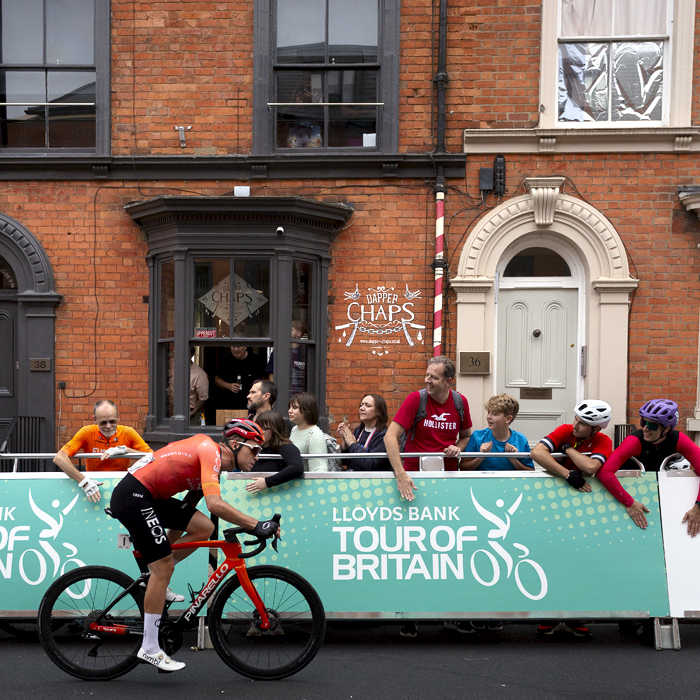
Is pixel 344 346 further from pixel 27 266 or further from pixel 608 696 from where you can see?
pixel 608 696

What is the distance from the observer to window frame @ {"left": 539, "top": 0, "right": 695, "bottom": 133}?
27.2 ft

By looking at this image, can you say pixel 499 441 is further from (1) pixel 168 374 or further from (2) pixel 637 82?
(2) pixel 637 82

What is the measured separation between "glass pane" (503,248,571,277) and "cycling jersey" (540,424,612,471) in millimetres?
3994

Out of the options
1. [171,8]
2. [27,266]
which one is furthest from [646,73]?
[27,266]

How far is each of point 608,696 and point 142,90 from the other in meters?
8.00

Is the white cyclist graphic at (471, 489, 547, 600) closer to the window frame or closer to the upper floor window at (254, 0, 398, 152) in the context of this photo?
the upper floor window at (254, 0, 398, 152)

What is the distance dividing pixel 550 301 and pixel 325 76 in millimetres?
3928

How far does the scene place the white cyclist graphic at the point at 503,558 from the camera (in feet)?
16.2

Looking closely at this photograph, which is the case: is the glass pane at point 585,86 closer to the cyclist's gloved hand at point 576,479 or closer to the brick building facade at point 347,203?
the brick building facade at point 347,203

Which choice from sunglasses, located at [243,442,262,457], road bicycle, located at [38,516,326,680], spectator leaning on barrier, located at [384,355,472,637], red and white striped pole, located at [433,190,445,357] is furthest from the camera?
red and white striped pole, located at [433,190,445,357]

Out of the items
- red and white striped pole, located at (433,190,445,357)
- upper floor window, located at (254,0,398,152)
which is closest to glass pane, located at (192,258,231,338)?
upper floor window, located at (254,0,398,152)

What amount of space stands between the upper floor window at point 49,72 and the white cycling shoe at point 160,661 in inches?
263

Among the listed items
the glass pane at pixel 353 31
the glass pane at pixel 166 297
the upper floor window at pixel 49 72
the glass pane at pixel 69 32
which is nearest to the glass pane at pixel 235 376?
the glass pane at pixel 166 297

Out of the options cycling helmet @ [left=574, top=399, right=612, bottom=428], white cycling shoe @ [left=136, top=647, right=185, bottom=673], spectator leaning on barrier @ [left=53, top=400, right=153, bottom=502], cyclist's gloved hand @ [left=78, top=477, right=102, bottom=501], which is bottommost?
white cycling shoe @ [left=136, top=647, right=185, bottom=673]
